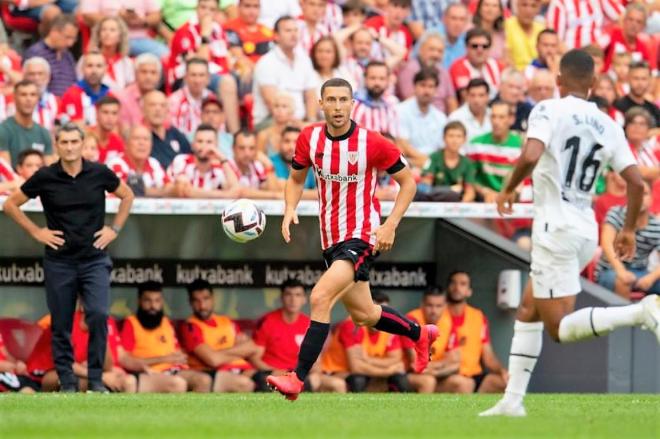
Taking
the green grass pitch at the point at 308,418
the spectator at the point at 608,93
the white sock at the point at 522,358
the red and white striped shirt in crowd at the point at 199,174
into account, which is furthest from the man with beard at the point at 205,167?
the white sock at the point at 522,358

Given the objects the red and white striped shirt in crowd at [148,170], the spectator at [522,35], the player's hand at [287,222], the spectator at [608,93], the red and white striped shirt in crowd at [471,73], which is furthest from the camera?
the spectator at [522,35]

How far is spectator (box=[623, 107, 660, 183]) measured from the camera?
17.6 metres

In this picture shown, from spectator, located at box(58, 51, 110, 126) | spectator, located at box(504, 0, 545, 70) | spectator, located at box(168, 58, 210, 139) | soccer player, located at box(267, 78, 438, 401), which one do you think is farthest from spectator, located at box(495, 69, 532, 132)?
soccer player, located at box(267, 78, 438, 401)

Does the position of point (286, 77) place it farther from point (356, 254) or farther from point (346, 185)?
point (356, 254)

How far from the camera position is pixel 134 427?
28.7ft

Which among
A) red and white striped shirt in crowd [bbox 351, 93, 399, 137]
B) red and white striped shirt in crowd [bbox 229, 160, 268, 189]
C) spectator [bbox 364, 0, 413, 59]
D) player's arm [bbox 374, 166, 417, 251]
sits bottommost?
red and white striped shirt in crowd [bbox 229, 160, 268, 189]

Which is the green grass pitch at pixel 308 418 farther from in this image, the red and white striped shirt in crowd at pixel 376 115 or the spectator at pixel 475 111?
the spectator at pixel 475 111

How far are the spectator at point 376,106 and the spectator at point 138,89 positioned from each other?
7.17 feet

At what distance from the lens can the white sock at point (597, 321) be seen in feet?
30.5

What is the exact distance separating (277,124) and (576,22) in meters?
5.33

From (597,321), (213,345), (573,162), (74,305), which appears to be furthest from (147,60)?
(597,321)

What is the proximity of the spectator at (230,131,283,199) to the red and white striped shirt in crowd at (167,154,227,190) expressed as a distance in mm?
178

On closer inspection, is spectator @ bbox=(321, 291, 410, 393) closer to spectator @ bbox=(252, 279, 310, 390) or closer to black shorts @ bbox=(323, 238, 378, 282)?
spectator @ bbox=(252, 279, 310, 390)

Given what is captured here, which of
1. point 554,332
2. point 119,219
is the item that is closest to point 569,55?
point 554,332
